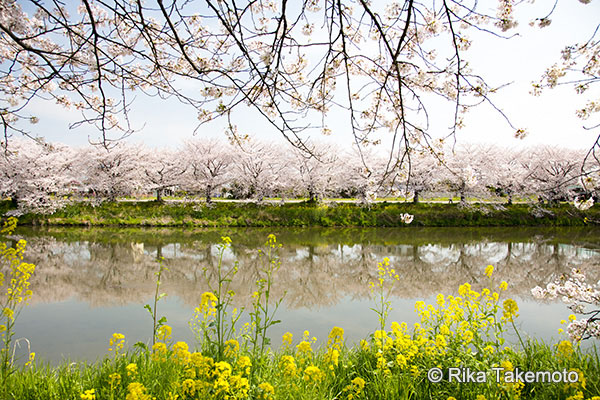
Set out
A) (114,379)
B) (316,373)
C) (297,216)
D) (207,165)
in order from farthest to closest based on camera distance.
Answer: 1. (207,165)
2. (297,216)
3. (114,379)
4. (316,373)

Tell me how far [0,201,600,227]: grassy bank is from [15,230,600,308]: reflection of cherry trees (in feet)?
9.86

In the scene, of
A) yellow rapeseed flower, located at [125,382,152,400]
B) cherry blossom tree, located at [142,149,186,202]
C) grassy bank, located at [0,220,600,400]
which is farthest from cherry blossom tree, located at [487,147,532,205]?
yellow rapeseed flower, located at [125,382,152,400]

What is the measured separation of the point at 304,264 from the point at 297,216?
26.1 ft

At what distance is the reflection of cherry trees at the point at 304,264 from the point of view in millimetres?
6500

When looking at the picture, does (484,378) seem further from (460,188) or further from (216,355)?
(460,188)

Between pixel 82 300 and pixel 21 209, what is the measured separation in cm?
1338

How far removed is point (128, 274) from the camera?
778 cm

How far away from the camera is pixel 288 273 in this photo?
7871 mm

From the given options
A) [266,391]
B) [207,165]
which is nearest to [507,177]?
[207,165]

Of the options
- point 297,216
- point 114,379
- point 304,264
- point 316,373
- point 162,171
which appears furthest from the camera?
point 162,171

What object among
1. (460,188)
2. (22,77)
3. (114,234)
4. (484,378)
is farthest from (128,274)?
(460,188)

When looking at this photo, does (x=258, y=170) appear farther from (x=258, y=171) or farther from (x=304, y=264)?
(x=304, y=264)

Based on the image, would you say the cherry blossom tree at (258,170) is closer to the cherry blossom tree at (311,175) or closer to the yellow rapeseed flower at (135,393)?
the cherry blossom tree at (311,175)

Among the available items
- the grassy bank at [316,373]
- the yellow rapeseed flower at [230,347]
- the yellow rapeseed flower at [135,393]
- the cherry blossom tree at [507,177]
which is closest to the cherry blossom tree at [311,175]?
the cherry blossom tree at [507,177]
